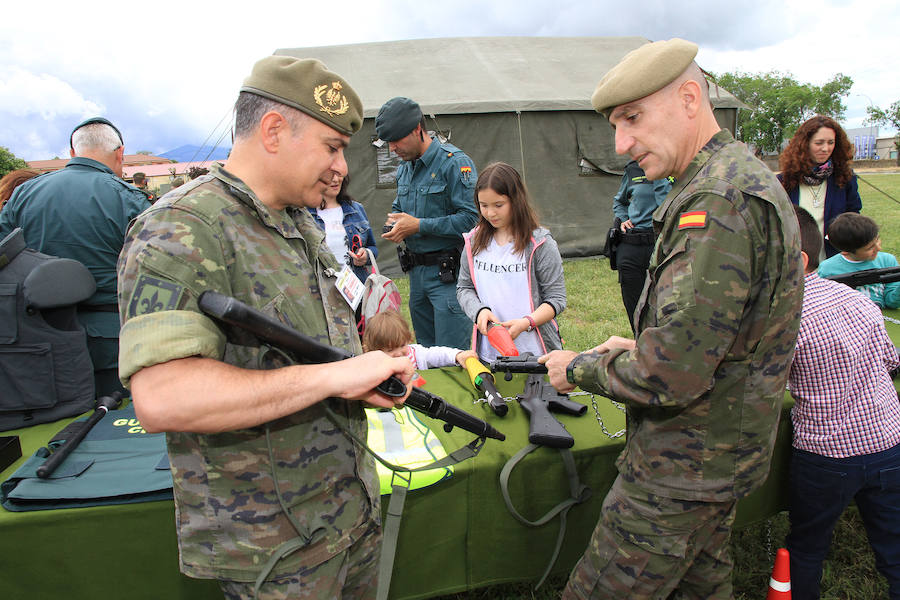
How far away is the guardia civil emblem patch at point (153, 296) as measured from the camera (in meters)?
0.88

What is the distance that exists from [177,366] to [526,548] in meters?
1.48

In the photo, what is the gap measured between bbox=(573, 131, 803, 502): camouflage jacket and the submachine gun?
382 millimetres

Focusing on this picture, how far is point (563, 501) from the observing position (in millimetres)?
1883

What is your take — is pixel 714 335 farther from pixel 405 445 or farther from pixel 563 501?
pixel 405 445

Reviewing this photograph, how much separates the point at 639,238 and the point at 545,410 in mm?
2681

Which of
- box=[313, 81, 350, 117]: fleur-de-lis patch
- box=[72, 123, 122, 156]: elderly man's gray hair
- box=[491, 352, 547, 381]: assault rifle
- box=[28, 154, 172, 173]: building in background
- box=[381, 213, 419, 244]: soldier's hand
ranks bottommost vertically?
box=[28, 154, 172, 173]: building in background

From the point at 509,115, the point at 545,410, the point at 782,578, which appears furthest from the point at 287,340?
the point at 509,115

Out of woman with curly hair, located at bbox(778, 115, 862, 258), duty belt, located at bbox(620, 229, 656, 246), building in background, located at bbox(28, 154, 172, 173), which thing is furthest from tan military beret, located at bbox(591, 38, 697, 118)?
building in background, located at bbox(28, 154, 172, 173)

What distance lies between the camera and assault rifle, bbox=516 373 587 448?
1811mm

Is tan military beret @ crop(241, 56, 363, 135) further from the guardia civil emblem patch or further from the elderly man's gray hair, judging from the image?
the elderly man's gray hair

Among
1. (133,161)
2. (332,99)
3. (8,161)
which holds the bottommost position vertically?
(133,161)

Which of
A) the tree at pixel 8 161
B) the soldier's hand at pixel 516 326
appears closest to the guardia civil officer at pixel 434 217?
the soldier's hand at pixel 516 326

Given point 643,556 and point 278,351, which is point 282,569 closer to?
point 278,351

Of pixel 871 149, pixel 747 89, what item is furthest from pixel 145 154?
pixel 871 149
